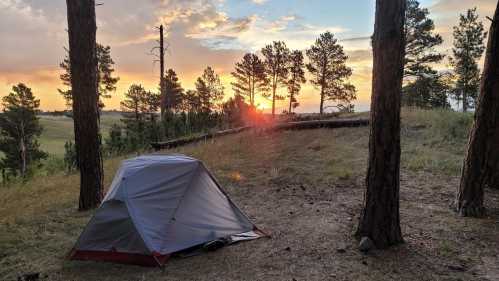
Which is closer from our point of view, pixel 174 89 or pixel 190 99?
pixel 174 89

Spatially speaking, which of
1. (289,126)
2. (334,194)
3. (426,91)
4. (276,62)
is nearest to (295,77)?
(276,62)

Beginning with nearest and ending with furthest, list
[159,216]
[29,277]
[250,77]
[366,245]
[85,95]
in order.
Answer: [29,277]
[366,245]
[159,216]
[85,95]
[250,77]

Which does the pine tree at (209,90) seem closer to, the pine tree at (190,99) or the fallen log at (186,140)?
the pine tree at (190,99)

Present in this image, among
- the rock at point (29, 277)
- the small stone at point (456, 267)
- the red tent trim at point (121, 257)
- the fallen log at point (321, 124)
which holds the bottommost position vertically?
the rock at point (29, 277)

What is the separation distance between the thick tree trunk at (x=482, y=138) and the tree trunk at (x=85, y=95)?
7.26m

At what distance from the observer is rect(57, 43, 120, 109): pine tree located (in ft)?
121

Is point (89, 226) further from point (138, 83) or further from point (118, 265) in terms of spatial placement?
point (138, 83)

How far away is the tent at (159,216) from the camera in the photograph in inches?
195

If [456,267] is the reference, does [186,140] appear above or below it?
above

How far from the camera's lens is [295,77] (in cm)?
4441

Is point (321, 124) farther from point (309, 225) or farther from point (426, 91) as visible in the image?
point (426, 91)

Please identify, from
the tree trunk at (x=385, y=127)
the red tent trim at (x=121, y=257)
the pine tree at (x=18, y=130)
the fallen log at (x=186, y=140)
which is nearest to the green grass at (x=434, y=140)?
the tree trunk at (x=385, y=127)

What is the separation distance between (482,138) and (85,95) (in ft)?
25.2

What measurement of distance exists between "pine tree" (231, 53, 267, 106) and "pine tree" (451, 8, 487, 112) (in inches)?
861
